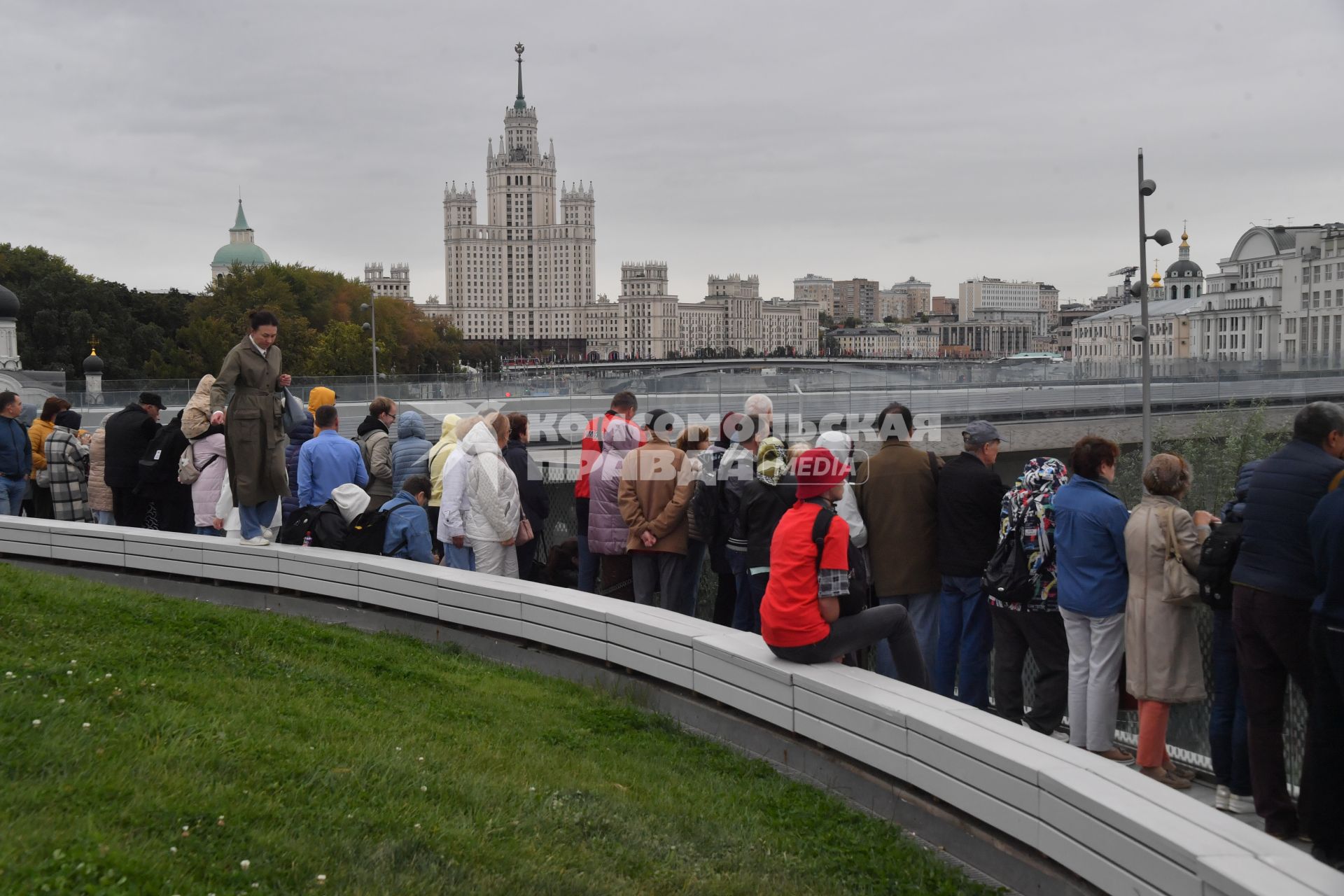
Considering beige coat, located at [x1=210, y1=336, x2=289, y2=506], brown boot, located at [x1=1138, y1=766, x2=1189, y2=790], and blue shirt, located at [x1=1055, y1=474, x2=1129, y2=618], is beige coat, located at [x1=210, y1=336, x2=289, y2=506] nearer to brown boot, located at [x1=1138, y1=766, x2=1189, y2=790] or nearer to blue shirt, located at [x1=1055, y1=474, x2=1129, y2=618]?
blue shirt, located at [x1=1055, y1=474, x2=1129, y2=618]

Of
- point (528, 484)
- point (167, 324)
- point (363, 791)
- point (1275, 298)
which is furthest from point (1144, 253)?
point (1275, 298)

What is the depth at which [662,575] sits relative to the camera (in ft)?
25.3

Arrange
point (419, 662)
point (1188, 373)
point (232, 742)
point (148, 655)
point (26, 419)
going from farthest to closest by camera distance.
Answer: point (1188, 373) → point (26, 419) → point (419, 662) → point (148, 655) → point (232, 742)

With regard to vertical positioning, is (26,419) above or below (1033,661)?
above

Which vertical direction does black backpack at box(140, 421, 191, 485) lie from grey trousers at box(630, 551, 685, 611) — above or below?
above

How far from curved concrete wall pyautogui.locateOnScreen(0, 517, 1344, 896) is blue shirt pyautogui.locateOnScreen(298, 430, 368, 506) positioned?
16.6 inches

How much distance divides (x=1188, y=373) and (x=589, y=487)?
1525 inches

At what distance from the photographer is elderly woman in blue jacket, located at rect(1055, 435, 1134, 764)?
17.8 feet

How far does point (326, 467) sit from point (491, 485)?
4.66 feet

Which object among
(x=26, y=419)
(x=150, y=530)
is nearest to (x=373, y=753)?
(x=150, y=530)

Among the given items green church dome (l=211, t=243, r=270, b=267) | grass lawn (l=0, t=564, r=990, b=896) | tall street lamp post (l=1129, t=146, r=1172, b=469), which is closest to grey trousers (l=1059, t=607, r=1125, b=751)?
grass lawn (l=0, t=564, r=990, b=896)

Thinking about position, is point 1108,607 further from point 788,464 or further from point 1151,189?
point 1151,189

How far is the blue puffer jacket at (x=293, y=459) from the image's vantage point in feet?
31.8

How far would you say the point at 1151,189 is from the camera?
25.2 meters
